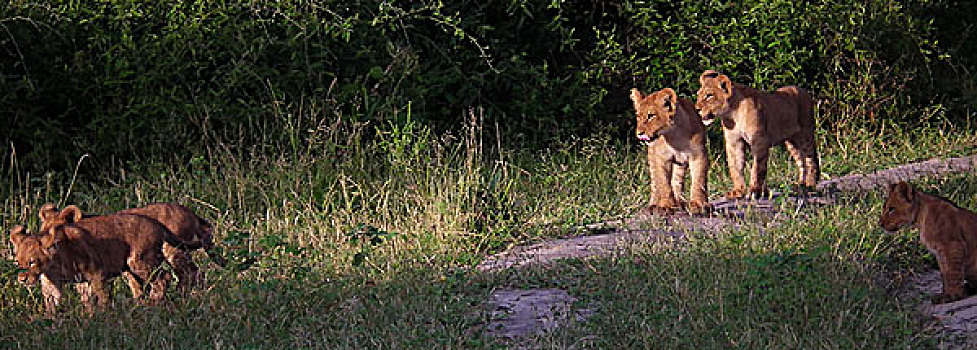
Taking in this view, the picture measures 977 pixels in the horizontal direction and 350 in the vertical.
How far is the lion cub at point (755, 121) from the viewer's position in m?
8.65

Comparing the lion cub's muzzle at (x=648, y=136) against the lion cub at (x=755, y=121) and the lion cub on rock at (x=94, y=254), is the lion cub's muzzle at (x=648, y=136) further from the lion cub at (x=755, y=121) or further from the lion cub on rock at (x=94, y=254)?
the lion cub on rock at (x=94, y=254)

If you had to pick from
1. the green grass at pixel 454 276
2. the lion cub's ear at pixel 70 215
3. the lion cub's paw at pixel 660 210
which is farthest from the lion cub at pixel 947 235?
Result: the lion cub's ear at pixel 70 215

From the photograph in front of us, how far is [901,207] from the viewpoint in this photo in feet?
21.2

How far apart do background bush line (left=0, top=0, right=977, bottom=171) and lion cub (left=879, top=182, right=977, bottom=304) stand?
4944 millimetres

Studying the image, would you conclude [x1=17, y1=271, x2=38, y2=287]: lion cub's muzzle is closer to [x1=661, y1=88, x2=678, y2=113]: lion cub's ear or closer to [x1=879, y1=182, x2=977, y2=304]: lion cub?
[x1=661, y1=88, x2=678, y2=113]: lion cub's ear

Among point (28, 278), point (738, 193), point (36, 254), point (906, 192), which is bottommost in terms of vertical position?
point (738, 193)

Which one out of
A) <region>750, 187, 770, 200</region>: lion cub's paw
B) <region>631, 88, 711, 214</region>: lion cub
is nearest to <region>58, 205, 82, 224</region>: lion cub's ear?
<region>631, 88, 711, 214</region>: lion cub

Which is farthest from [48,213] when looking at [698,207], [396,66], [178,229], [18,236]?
[396,66]

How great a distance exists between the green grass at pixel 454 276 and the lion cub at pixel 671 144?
0.56 metres

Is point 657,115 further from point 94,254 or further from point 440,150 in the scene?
point 94,254

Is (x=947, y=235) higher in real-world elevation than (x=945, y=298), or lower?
higher

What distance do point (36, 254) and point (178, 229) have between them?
0.73 m

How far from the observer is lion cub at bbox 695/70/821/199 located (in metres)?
8.65

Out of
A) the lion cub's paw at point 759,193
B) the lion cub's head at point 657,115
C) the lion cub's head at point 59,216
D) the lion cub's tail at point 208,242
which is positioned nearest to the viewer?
the lion cub's head at point 59,216
